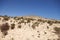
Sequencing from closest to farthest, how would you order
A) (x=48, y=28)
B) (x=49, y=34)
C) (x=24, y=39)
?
(x=24, y=39), (x=49, y=34), (x=48, y=28)

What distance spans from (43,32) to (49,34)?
0.99 m

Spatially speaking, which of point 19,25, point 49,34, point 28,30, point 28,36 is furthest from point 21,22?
point 49,34

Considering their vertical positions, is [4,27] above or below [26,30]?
above

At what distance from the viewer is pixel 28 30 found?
67.8 feet

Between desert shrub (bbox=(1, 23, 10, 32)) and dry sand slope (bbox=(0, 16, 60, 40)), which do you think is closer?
dry sand slope (bbox=(0, 16, 60, 40))

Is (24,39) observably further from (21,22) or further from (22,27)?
(21,22)

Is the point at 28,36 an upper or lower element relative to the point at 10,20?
lower

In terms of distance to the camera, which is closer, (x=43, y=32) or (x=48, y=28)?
(x=43, y=32)

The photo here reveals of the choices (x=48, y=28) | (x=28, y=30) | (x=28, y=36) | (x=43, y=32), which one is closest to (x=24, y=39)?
(x=28, y=36)

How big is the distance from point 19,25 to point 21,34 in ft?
7.32

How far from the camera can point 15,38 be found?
19.0 m

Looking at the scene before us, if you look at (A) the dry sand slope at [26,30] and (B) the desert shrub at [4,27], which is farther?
(B) the desert shrub at [4,27]

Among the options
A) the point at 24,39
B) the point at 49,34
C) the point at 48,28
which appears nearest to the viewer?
the point at 24,39

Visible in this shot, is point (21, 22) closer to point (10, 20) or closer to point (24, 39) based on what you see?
point (10, 20)
